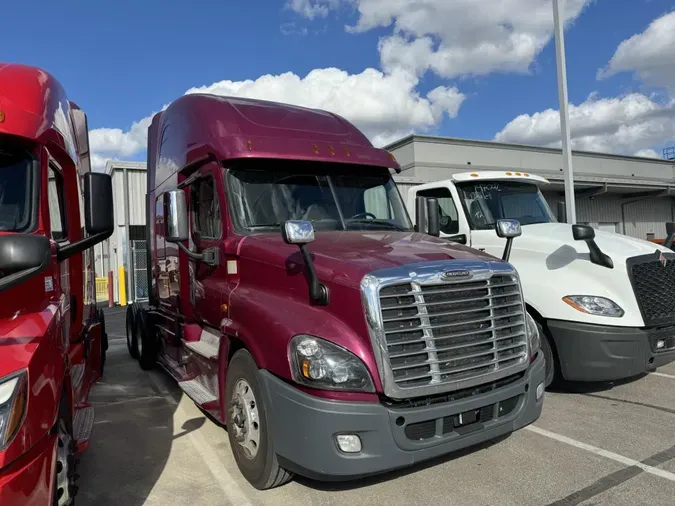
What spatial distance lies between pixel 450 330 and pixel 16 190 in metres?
2.88

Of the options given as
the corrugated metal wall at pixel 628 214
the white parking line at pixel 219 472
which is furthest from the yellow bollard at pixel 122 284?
the corrugated metal wall at pixel 628 214

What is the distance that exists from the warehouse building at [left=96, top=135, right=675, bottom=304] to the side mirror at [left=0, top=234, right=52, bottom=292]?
15.5 meters

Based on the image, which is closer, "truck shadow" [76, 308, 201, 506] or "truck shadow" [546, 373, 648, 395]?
"truck shadow" [76, 308, 201, 506]

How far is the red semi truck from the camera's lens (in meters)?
2.32

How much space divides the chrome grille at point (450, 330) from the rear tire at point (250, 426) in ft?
3.32

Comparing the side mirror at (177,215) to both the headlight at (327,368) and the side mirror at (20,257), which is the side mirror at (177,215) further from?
the side mirror at (20,257)

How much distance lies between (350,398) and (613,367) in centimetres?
352

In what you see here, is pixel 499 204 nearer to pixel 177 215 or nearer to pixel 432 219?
pixel 432 219

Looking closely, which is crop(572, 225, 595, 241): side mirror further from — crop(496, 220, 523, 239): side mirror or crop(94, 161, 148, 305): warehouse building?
crop(94, 161, 148, 305): warehouse building

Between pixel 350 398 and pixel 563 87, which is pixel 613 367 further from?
pixel 563 87

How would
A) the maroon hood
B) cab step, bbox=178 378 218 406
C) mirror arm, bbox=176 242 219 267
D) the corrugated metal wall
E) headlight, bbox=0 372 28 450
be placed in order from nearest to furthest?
headlight, bbox=0 372 28 450 < the maroon hood < cab step, bbox=178 378 218 406 < mirror arm, bbox=176 242 219 267 < the corrugated metal wall

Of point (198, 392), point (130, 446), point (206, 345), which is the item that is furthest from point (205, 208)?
point (130, 446)

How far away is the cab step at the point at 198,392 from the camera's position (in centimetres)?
460

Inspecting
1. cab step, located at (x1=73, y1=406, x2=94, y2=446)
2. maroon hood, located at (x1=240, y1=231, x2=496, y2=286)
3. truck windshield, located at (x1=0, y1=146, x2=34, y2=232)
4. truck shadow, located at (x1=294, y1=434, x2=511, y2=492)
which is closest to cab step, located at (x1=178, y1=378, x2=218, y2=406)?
cab step, located at (x1=73, y1=406, x2=94, y2=446)
